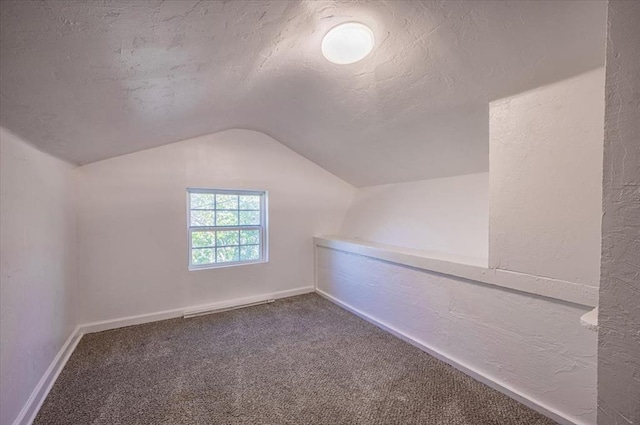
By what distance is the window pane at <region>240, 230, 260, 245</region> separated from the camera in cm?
354

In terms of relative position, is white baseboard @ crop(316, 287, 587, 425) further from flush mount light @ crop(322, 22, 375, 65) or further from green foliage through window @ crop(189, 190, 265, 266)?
flush mount light @ crop(322, 22, 375, 65)

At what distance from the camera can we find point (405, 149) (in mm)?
2582

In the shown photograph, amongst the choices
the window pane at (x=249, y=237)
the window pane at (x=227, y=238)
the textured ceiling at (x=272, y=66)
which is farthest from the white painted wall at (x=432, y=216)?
the window pane at (x=227, y=238)

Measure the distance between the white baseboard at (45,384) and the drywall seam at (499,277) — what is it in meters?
2.63

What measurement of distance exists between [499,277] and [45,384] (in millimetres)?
3025

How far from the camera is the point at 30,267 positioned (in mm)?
1697

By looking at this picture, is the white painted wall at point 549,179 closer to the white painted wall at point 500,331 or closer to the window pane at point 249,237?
the white painted wall at point 500,331

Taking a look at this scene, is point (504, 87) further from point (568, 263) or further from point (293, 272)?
point (293, 272)

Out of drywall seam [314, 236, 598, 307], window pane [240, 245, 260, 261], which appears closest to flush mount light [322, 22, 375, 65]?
drywall seam [314, 236, 598, 307]

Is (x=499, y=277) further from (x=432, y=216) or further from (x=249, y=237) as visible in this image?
(x=249, y=237)

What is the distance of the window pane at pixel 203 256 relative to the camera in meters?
3.24

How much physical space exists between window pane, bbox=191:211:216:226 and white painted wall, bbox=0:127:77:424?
110cm

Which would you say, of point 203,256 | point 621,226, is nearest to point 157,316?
point 203,256

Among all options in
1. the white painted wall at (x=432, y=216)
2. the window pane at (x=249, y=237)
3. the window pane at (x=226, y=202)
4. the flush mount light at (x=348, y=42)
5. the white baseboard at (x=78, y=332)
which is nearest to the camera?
the flush mount light at (x=348, y=42)
